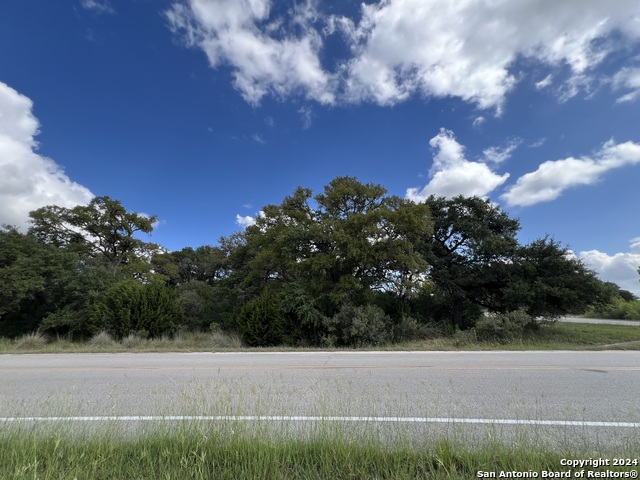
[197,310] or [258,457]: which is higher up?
[197,310]

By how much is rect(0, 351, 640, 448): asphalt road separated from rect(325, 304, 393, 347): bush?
671cm

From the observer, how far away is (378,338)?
16922mm

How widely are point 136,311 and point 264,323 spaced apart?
7.57 metres

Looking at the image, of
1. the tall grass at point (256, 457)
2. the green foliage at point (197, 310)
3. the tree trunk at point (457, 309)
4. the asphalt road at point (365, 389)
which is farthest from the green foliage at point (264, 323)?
the tall grass at point (256, 457)

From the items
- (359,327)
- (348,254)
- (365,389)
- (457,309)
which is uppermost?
(348,254)

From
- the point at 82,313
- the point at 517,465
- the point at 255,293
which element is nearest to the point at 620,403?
the point at 517,465

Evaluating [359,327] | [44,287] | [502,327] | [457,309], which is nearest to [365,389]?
[359,327]

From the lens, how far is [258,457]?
9.97 feet

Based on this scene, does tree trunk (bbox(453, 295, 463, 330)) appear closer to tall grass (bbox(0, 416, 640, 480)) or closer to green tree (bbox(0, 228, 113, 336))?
tall grass (bbox(0, 416, 640, 480))

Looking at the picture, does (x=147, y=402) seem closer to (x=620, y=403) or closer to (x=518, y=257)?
(x=620, y=403)

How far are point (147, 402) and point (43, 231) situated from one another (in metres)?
34.4

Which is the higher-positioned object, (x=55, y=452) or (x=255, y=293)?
(x=255, y=293)

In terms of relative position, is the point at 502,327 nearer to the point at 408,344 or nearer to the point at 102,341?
the point at 408,344

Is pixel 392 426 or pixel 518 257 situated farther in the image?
pixel 518 257
